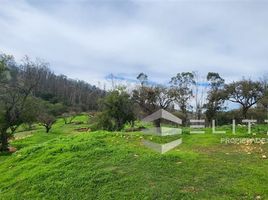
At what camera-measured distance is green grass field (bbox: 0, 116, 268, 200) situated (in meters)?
6.91

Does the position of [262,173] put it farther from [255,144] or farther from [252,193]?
[255,144]

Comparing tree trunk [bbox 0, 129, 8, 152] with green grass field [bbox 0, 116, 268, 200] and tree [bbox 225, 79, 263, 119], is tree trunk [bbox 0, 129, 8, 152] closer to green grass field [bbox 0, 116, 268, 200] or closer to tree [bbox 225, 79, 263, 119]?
green grass field [bbox 0, 116, 268, 200]

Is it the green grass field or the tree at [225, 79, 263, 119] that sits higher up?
the tree at [225, 79, 263, 119]

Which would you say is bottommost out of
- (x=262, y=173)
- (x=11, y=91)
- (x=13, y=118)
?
(x=262, y=173)

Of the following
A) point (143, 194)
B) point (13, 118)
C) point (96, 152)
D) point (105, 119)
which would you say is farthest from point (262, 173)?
point (105, 119)

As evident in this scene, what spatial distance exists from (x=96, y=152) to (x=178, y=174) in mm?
3329

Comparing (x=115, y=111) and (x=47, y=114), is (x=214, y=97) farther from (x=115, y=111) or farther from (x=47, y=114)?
(x=47, y=114)

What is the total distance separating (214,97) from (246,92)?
21.3 feet

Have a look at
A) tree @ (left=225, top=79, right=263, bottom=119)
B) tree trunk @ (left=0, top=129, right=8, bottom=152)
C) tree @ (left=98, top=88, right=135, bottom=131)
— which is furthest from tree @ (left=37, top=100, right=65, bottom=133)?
tree @ (left=225, top=79, right=263, bottom=119)

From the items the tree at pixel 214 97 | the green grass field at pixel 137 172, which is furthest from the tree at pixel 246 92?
the green grass field at pixel 137 172

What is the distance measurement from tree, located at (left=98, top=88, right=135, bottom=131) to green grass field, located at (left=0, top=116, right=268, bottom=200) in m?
14.4

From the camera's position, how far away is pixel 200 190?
6.78 m

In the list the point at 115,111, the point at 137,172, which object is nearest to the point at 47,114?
the point at 115,111

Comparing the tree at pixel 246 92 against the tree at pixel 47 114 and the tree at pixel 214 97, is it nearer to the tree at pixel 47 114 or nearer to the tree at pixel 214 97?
the tree at pixel 214 97
